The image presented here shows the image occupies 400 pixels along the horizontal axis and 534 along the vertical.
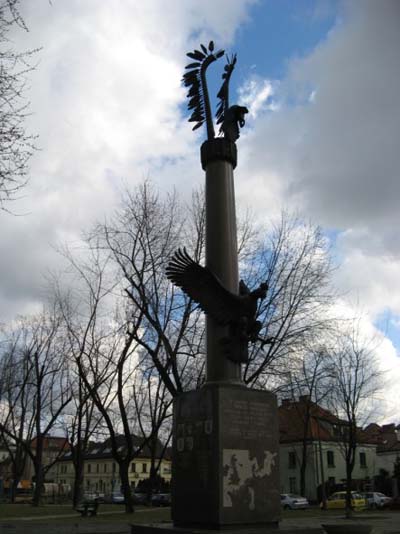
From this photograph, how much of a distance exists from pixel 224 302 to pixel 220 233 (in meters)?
1.44

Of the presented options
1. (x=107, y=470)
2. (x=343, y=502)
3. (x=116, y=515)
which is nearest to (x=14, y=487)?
(x=116, y=515)

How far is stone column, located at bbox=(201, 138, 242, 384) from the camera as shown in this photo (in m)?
9.40

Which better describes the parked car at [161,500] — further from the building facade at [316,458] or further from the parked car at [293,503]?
the building facade at [316,458]

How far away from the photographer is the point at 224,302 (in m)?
9.62

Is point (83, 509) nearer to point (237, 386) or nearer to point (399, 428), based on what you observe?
point (237, 386)

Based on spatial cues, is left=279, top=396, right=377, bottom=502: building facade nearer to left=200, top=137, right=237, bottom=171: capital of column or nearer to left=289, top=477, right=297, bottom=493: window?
left=289, top=477, right=297, bottom=493: window

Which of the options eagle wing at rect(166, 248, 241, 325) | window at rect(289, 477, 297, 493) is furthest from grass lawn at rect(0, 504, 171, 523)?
window at rect(289, 477, 297, 493)

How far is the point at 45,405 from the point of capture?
3550 centimetres

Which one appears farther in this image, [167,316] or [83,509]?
[83,509]

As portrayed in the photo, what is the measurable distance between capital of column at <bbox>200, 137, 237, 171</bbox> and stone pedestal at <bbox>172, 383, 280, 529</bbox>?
449 centimetres

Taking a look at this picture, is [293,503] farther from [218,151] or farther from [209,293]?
[218,151]

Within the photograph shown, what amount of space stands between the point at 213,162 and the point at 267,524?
21.4 ft

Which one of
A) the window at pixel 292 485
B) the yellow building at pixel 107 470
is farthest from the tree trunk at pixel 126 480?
the yellow building at pixel 107 470

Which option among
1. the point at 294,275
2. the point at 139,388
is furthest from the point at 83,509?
the point at 294,275
